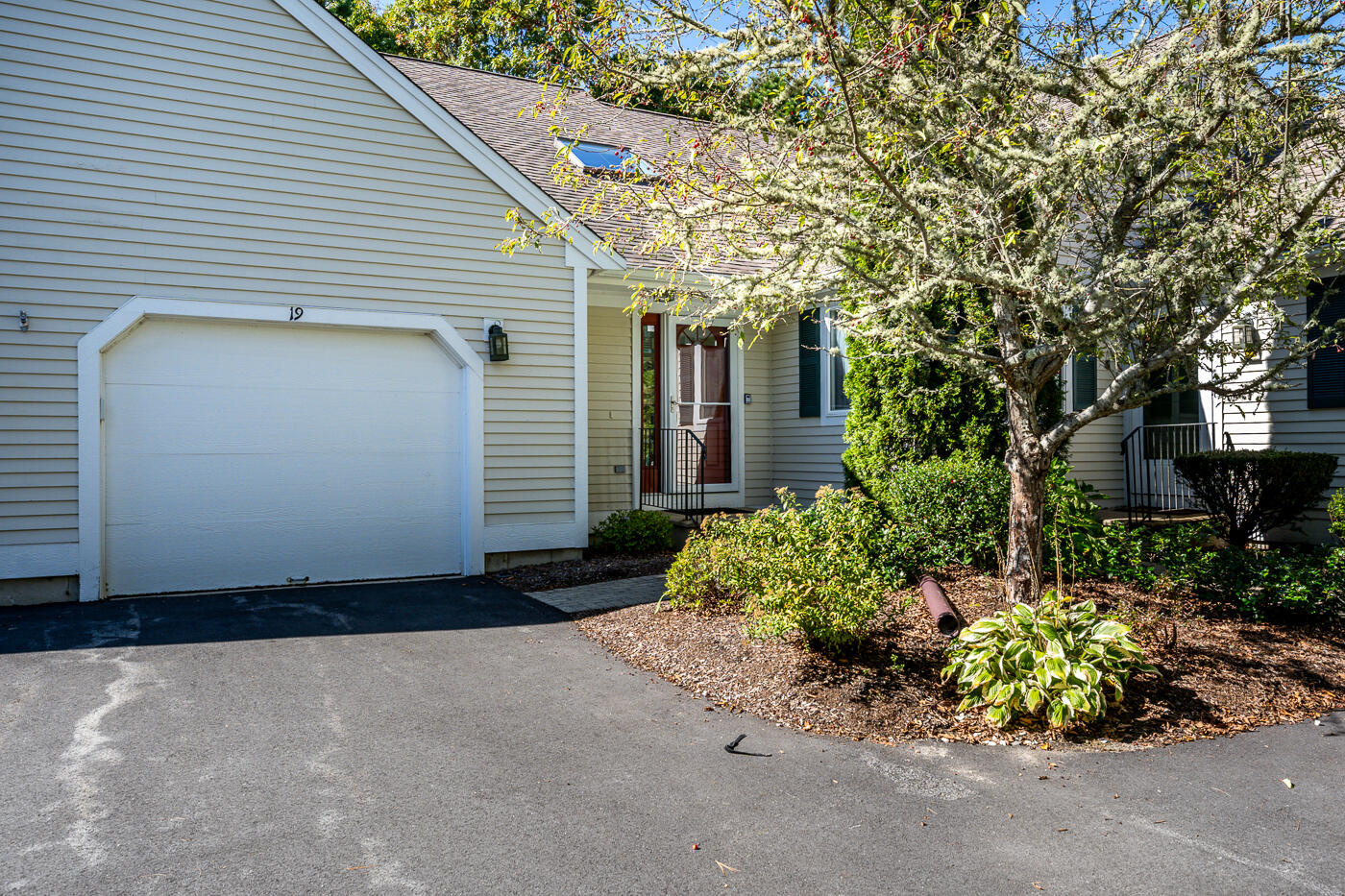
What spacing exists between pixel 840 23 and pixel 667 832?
411 centimetres

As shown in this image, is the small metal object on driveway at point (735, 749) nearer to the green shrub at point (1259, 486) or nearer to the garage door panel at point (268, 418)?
the garage door panel at point (268, 418)

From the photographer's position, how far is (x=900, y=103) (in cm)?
520

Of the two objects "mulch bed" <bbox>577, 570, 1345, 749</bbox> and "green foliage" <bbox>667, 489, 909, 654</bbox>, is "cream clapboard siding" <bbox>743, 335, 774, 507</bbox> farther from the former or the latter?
"mulch bed" <bbox>577, 570, 1345, 749</bbox>

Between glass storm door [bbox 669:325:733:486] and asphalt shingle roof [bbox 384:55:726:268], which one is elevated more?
asphalt shingle roof [bbox 384:55:726:268]

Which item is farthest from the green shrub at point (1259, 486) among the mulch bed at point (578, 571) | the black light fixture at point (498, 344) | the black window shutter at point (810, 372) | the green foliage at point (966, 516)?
the black light fixture at point (498, 344)

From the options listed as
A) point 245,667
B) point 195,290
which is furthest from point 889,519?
point 195,290

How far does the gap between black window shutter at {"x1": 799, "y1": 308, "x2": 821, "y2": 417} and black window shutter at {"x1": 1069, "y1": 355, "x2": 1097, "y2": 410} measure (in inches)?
121

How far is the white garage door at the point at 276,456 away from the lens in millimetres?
7258

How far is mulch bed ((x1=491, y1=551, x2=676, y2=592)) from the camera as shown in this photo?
26.6 ft

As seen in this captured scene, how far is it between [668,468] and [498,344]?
3.10 metres

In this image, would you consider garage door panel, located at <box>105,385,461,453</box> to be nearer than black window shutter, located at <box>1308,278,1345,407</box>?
Yes

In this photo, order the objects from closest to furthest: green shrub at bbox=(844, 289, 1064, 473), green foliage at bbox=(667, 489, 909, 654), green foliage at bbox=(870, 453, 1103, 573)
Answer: green foliage at bbox=(667, 489, 909, 654)
green foliage at bbox=(870, 453, 1103, 573)
green shrub at bbox=(844, 289, 1064, 473)

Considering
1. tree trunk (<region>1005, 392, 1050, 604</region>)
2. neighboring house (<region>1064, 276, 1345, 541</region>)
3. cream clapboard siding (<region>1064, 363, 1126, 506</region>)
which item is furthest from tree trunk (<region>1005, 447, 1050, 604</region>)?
cream clapboard siding (<region>1064, 363, 1126, 506</region>)

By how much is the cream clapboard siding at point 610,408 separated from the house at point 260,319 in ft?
3.09
